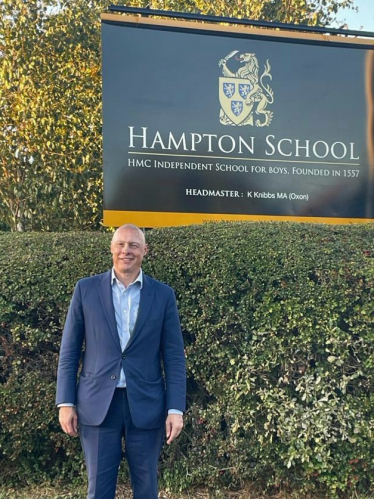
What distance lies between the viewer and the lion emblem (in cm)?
480

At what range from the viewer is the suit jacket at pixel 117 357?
262cm

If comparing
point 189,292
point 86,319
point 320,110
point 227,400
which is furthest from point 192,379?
point 320,110

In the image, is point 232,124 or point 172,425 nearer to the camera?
point 172,425

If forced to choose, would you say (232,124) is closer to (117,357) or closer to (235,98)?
(235,98)

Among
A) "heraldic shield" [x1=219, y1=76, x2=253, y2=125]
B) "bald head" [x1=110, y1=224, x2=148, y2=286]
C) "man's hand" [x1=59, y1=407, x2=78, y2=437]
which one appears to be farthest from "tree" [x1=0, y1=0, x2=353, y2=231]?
"man's hand" [x1=59, y1=407, x2=78, y2=437]

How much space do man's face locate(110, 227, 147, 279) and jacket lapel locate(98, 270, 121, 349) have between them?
0.09 metres

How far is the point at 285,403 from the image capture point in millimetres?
3439

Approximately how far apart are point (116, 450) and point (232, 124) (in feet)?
10.4

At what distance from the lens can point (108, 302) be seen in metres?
→ 2.71

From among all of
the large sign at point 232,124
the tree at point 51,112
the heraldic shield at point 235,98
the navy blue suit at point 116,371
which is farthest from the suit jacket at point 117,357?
the tree at point 51,112

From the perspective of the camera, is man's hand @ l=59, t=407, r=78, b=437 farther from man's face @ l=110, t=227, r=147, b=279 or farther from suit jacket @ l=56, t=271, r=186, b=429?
man's face @ l=110, t=227, r=147, b=279

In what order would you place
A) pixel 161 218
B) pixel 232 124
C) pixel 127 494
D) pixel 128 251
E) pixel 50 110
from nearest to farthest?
pixel 128 251
pixel 127 494
pixel 161 218
pixel 232 124
pixel 50 110

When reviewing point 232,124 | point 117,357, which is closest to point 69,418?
point 117,357

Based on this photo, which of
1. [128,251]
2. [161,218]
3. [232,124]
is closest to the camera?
[128,251]
